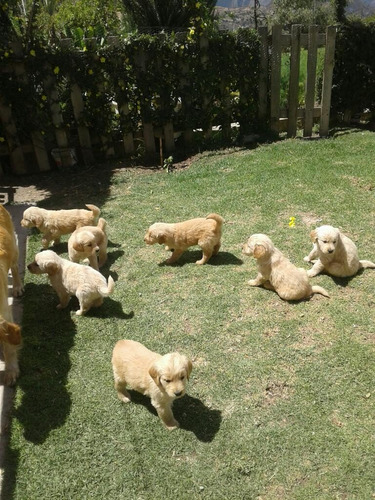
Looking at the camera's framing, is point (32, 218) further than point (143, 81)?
No

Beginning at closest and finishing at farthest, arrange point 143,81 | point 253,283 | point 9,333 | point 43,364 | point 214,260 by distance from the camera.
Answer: point 9,333
point 43,364
point 253,283
point 214,260
point 143,81

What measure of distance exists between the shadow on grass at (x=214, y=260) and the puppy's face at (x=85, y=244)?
1082 mm

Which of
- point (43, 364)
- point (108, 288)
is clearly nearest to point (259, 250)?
point (108, 288)

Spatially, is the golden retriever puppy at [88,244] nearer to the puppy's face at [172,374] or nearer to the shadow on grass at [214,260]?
the shadow on grass at [214,260]

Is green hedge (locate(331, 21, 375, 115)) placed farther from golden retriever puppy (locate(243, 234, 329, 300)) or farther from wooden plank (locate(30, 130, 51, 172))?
golden retriever puppy (locate(243, 234, 329, 300))

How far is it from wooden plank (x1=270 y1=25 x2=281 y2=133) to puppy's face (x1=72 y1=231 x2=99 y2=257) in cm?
713

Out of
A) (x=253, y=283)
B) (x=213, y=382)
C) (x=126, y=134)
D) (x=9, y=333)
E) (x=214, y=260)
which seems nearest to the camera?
(x=9, y=333)

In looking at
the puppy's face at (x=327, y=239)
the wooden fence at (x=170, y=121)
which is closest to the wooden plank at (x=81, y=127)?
the wooden fence at (x=170, y=121)

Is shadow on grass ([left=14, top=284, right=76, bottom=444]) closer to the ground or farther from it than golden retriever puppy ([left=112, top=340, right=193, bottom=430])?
closer to the ground

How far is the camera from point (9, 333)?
371 cm

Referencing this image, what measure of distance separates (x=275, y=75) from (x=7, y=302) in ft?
29.2

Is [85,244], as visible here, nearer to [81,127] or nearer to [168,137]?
[81,127]

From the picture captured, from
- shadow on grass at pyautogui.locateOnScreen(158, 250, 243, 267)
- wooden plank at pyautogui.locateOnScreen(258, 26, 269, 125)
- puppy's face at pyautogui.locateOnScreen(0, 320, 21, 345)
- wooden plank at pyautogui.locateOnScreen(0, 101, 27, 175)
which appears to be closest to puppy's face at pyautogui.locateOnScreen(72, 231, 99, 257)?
shadow on grass at pyautogui.locateOnScreen(158, 250, 243, 267)

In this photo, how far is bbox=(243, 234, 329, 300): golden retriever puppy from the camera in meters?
5.12
